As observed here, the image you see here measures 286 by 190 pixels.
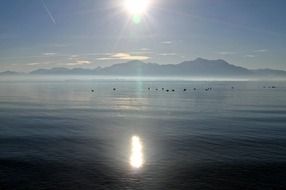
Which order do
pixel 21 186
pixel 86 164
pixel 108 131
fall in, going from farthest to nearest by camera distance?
pixel 108 131 < pixel 86 164 < pixel 21 186

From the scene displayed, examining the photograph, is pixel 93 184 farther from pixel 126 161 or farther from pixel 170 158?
pixel 170 158

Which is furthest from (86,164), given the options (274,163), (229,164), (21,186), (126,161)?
(274,163)

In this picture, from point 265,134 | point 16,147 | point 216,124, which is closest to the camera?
point 16,147

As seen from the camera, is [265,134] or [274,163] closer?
[274,163]

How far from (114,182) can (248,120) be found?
31742 mm

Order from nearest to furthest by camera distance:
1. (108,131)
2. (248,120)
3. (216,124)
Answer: (108,131), (216,124), (248,120)

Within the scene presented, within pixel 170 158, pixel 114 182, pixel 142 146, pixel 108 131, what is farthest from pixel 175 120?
pixel 114 182

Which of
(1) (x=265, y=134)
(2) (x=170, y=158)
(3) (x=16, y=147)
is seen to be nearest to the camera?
(2) (x=170, y=158)

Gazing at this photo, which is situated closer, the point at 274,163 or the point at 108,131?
the point at 274,163

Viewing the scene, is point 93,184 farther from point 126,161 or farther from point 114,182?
point 126,161

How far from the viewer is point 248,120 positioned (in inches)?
1921

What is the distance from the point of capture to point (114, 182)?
2119cm

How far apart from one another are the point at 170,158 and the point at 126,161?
321 centimetres

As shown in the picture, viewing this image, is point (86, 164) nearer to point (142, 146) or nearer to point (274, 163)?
point (142, 146)
